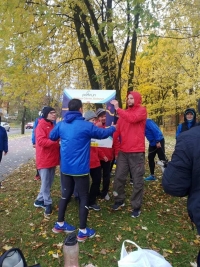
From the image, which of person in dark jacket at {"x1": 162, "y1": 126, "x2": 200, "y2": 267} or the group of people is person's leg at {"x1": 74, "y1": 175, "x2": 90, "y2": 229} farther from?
person in dark jacket at {"x1": 162, "y1": 126, "x2": 200, "y2": 267}

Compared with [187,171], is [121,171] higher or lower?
lower

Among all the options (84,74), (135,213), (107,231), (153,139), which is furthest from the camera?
(84,74)

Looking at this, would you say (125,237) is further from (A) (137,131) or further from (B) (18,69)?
(B) (18,69)

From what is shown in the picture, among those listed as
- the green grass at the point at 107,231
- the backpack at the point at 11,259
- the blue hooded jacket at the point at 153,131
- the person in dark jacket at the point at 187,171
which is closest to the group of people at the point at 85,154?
the green grass at the point at 107,231

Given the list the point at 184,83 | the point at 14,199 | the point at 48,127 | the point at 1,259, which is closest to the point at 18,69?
the point at 48,127

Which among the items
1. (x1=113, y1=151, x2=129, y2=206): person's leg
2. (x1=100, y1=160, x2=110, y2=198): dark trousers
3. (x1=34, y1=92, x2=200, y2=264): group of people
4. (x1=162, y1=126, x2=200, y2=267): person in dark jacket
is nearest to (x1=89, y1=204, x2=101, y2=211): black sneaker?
(x1=34, y1=92, x2=200, y2=264): group of people

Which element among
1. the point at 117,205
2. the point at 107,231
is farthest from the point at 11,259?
the point at 117,205

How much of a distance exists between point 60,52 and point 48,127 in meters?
4.88

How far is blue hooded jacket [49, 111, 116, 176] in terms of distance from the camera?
395 centimetres

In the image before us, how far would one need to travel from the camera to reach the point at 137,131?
15.3 ft

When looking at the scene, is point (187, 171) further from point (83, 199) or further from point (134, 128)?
point (134, 128)

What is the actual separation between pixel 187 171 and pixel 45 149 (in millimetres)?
3270

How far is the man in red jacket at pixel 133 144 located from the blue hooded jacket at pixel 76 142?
2.42 ft

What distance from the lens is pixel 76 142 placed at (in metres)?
3.95
